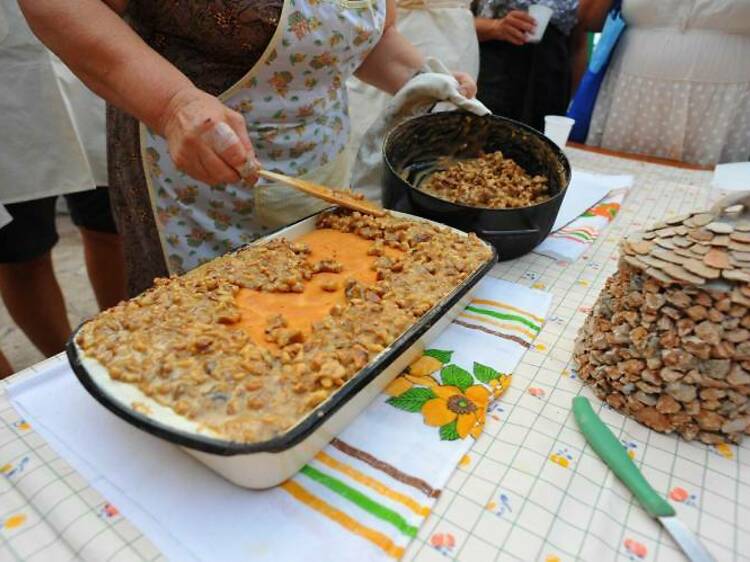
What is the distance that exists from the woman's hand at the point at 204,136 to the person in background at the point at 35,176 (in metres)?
0.78

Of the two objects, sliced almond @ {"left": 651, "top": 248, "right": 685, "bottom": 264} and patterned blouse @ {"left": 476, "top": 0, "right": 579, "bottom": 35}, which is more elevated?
patterned blouse @ {"left": 476, "top": 0, "right": 579, "bottom": 35}

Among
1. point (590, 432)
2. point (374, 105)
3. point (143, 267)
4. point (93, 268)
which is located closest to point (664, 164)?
point (374, 105)

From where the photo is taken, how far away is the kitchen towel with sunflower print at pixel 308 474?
537 millimetres

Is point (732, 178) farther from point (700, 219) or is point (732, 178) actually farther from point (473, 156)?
point (700, 219)

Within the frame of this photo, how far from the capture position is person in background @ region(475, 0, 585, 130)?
207 centimetres

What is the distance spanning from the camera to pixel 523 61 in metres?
2.22

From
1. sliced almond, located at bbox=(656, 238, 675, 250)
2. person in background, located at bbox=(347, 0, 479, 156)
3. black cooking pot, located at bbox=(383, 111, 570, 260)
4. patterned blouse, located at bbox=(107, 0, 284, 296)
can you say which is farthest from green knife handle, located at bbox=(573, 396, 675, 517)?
person in background, located at bbox=(347, 0, 479, 156)

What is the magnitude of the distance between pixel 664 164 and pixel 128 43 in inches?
62.9

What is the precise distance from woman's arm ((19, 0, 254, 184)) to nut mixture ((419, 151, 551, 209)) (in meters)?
0.48

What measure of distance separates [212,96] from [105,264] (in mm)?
1129

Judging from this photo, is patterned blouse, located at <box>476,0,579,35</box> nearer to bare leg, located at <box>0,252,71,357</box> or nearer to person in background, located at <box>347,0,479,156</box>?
person in background, located at <box>347,0,479,156</box>

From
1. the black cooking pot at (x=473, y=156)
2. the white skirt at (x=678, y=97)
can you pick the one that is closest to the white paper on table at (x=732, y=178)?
the white skirt at (x=678, y=97)

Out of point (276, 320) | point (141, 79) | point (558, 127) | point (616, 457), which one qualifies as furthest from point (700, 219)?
point (558, 127)

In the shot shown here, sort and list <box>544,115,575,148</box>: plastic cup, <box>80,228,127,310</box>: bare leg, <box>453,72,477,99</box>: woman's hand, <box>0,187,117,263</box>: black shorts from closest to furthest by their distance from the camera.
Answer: <box>453,72,477,99</box>: woman's hand → <box>0,187,117,263</box>: black shorts → <box>544,115,575,148</box>: plastic cup → <box>80,228,127,310</box>: bare leg
